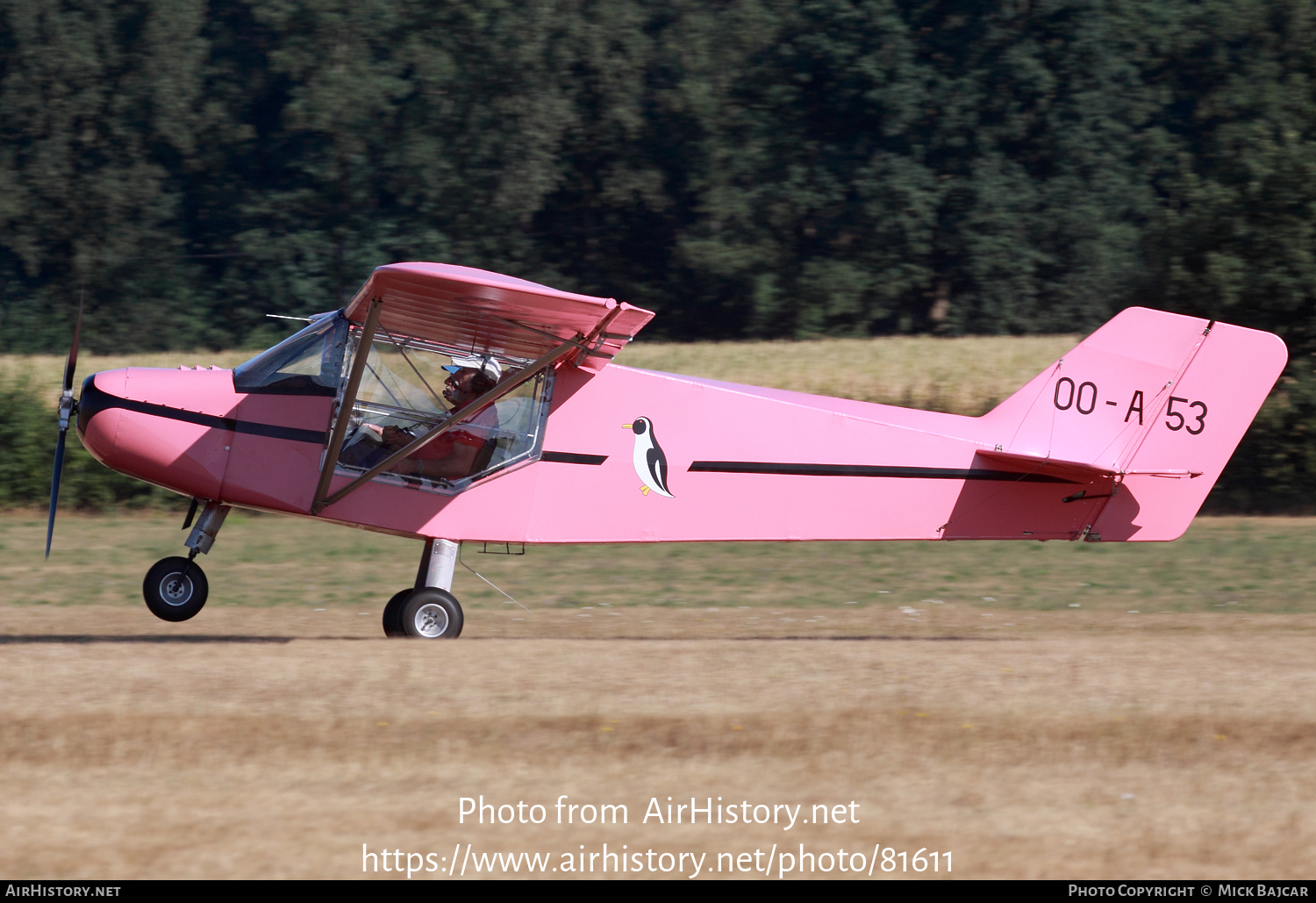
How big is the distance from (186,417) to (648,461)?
3.35 metres

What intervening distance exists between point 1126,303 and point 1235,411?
1961cm

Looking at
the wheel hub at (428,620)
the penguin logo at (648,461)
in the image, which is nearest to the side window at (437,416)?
the penguin logo at (648,461)

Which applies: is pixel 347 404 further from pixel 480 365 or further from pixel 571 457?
pixel 571 457

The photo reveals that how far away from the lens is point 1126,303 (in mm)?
29141

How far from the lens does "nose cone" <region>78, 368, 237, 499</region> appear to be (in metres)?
9.77

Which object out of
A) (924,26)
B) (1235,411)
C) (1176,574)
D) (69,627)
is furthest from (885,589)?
(924,26)

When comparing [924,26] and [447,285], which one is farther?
[924,26]

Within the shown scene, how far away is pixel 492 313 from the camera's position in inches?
379

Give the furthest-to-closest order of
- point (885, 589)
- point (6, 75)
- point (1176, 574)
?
point (6, 75) → point (1176, 574) → point (885, 589)

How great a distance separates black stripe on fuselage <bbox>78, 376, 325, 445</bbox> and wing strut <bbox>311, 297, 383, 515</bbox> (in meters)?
0.26

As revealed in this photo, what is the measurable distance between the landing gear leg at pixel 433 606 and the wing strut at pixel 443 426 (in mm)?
791

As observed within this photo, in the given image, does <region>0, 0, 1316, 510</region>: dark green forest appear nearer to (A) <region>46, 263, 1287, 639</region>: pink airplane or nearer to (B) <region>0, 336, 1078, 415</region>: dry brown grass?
(B) <region>0, 336, 1078, 415</region>: dry brown grass

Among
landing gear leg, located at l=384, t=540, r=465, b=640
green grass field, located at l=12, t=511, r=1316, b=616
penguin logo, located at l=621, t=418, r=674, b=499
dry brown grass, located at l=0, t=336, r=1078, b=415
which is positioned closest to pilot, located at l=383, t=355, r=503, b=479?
landing gear leg, located at l=384, t=540, r=465, b=640

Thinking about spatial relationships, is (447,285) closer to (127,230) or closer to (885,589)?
(885,589)
